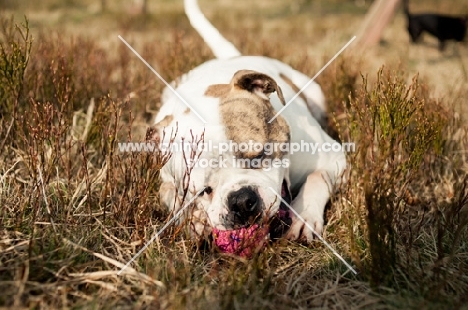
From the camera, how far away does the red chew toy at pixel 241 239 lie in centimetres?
223

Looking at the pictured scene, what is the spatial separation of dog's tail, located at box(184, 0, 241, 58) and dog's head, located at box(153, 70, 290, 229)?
5.34 ft

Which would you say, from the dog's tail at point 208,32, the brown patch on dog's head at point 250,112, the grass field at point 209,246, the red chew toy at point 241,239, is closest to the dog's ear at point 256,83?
the brown patch on dog's head at point 250,112

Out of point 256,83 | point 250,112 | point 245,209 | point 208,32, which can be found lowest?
point 245,209

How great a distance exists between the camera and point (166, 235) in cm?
243

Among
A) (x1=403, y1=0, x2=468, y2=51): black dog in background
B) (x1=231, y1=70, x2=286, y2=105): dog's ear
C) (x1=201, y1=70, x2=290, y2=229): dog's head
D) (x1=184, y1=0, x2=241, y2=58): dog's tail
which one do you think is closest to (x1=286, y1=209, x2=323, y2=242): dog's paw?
(x1=201, y1=70, x2=290, y2=229): dog's head

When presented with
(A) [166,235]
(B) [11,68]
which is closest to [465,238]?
(A) [166,235]

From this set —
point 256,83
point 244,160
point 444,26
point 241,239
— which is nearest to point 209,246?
point 241,239

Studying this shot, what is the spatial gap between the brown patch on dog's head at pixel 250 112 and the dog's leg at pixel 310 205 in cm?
30

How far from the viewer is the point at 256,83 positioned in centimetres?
279

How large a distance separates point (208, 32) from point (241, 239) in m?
2.61

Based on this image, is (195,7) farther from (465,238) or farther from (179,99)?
(465,238)

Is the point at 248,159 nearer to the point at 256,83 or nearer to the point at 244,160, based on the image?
the point at 244,160

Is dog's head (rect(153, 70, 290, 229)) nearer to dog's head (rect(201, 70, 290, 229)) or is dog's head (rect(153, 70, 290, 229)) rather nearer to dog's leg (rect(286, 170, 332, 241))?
dog's head (rect(201, 70, 290, 229))

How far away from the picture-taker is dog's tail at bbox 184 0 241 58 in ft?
14.2
